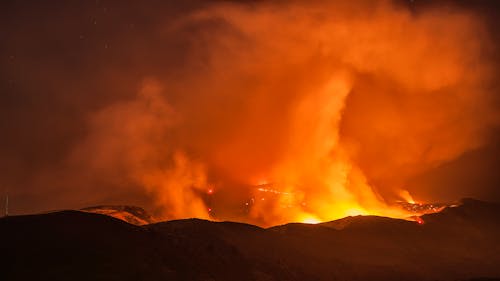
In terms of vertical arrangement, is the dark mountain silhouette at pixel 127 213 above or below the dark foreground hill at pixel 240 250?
above

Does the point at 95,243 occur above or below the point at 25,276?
above

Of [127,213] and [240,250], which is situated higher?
[127,213]

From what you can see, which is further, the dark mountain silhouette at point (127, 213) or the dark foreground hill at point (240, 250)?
the dark mountain silhouette at point (127, 213)

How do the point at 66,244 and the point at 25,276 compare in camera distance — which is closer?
the point at 25,276

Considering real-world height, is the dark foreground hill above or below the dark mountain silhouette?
below

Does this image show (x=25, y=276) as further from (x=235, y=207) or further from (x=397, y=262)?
(x=235, y=207)

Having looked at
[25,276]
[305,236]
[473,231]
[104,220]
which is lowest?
[25,276]

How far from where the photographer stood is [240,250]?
45688mm

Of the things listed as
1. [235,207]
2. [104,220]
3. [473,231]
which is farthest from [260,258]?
[235,207]

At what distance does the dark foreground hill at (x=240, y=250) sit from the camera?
30281 mm

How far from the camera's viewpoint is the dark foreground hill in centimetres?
3028

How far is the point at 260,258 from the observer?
44656 mm

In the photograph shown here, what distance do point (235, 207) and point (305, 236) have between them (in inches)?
2275

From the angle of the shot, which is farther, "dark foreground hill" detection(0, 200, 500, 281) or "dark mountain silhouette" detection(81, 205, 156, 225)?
"dark mountain silhouette" detection(81, 205, 156, 225)
